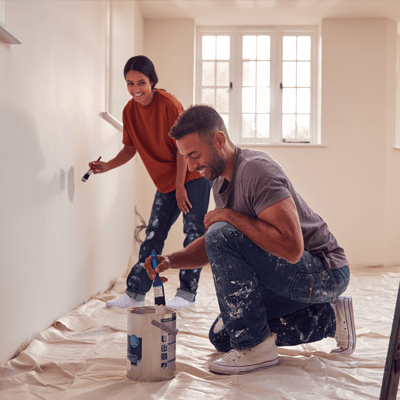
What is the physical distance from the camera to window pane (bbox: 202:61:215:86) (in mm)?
4484

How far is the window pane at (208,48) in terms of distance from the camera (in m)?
4.48

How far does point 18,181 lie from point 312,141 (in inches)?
137

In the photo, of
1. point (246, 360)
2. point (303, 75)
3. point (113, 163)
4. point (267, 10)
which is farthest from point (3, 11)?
point (303, 75)

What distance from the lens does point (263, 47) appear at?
175 inches

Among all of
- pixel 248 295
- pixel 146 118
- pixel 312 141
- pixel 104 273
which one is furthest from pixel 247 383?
pixel 312 141

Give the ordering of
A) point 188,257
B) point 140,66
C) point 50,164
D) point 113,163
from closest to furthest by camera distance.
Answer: point 188,257, point 50,164, point 140,66, point 113,163

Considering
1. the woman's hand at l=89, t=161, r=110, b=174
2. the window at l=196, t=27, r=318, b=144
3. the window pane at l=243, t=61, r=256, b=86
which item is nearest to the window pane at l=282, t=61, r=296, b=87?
the window at l=196, t=27, r=318, b=144

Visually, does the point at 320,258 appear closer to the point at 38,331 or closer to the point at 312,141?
the point at 38,331

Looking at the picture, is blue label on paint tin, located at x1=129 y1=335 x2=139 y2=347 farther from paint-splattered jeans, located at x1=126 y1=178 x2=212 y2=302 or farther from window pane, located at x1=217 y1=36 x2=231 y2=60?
window pane, located at x1=217 y1=36 x2=231 y2=60

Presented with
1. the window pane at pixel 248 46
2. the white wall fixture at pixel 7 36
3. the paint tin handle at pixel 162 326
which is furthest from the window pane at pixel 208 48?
the paint tin handle at pixel 162 326

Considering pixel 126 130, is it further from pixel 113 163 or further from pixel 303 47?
pixel 303 47

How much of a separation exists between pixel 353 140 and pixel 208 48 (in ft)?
5.45

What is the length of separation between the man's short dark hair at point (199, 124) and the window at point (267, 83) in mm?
3157

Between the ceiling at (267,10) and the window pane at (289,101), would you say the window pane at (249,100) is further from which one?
the ceiling at (267,10)
